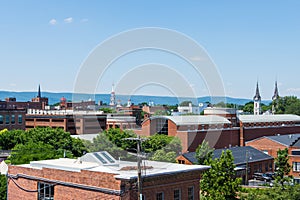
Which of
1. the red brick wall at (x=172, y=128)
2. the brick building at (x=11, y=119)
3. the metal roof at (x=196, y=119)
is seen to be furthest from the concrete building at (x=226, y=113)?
the brick building at (x=11, y=119)

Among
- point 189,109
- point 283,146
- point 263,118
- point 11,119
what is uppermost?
point 189,109

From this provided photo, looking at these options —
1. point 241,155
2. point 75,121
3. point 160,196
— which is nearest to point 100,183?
point 160,196

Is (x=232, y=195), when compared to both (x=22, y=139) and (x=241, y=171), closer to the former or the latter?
(x=241, y=171)

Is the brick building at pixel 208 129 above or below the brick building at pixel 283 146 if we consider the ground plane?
above

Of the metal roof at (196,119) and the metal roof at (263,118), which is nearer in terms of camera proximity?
the metal roof at (196,119)

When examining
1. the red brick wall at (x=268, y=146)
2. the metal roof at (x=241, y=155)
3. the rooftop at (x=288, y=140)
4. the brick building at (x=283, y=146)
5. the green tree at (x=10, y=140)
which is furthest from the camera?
the green tree at (x=10, y=140)

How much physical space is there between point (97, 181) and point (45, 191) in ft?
13.7

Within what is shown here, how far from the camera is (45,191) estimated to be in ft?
69.5

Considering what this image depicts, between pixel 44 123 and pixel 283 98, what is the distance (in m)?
103

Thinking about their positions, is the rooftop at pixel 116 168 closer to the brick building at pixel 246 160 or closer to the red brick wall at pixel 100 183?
the red brick wall at pixel 100 183

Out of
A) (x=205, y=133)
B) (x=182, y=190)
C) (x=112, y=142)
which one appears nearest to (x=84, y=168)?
(x=182, y=190)

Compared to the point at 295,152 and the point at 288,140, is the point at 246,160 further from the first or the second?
the point at 288,140

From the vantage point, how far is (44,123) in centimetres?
9444

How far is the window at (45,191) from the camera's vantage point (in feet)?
68.6
